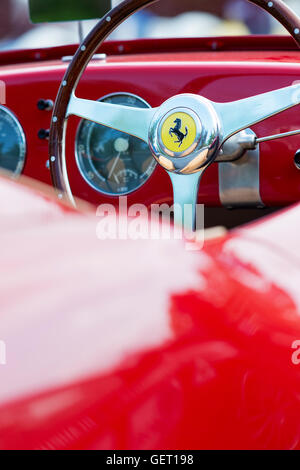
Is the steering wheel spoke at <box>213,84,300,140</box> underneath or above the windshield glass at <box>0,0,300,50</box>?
underneath

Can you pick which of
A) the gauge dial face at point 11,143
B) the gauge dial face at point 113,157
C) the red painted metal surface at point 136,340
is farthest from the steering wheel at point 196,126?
the gauge dial face at point 11,143

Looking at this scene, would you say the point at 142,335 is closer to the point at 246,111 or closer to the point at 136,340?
the point at 136,340

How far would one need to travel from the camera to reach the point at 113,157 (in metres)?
1.84

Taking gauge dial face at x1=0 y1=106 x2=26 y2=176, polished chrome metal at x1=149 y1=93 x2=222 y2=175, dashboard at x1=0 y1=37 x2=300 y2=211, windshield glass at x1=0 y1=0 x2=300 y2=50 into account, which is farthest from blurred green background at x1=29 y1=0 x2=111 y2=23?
polished chrome metal at x1=149 y1=93 x2=222 y2=175

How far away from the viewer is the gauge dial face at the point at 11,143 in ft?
6.51

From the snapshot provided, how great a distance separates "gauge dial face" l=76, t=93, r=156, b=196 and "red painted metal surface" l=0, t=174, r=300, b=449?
1143 mm

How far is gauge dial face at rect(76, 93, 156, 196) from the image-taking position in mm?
A: 1794

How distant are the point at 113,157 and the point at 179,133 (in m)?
0.61

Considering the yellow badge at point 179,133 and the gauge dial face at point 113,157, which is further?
the gauge dial face at point 113,157

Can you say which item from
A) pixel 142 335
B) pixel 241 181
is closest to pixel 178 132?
pixel 241 181

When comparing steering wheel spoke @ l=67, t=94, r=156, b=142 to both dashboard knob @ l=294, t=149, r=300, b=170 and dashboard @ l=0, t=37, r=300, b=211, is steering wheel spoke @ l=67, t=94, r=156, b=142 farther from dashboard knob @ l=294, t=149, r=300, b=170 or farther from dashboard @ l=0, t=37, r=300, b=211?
dashboard knob @ l=294, t=149, r=300, b=170

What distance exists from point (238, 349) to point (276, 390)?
65 mm

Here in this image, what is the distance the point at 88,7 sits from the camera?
87.5 inches

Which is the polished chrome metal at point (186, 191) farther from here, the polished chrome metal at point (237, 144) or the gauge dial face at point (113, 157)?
the gauge dial face at point (113, 157)
